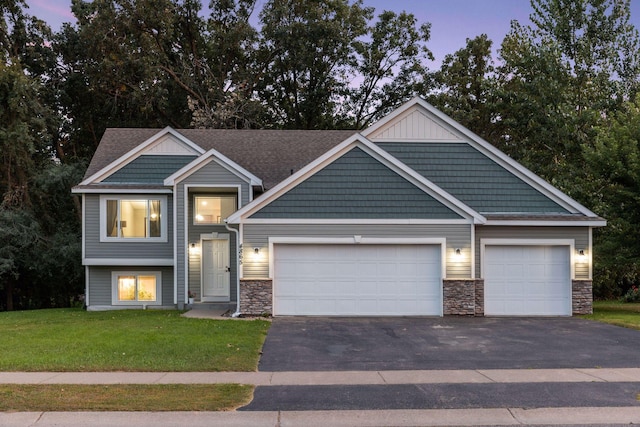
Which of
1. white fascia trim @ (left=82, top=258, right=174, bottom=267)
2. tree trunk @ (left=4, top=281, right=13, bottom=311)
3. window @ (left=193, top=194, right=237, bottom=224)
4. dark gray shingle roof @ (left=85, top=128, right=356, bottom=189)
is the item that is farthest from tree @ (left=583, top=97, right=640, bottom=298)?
tree trunk @ (left=4, top=281, right=13, bottom=311)

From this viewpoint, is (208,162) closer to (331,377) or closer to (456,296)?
(456,296)

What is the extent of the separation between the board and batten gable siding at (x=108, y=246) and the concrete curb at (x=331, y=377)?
30.7 feet

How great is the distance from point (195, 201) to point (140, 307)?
4023 millimetres

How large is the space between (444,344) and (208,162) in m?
9.33

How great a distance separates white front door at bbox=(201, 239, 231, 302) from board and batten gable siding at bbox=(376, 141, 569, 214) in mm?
6273

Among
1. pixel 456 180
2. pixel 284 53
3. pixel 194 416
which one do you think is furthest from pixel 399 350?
pixel 284 53

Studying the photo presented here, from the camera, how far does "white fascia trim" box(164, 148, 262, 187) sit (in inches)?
632

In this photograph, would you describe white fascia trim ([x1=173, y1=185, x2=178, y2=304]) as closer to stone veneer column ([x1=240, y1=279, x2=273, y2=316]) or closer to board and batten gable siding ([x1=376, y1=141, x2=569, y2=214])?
stone veneer column ([x1=240, y1=279, x2=273, y2=316])

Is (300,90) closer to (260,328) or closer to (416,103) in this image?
(416,103)

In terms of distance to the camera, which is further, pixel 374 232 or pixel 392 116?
pixel 392 116

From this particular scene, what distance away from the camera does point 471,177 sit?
1608 cm

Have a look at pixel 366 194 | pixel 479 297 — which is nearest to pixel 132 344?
pixel 366 194

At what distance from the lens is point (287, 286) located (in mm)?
14672

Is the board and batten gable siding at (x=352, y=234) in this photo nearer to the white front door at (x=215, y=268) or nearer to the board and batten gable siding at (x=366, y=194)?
the board and batten gable siding at (x=366, y=194)
